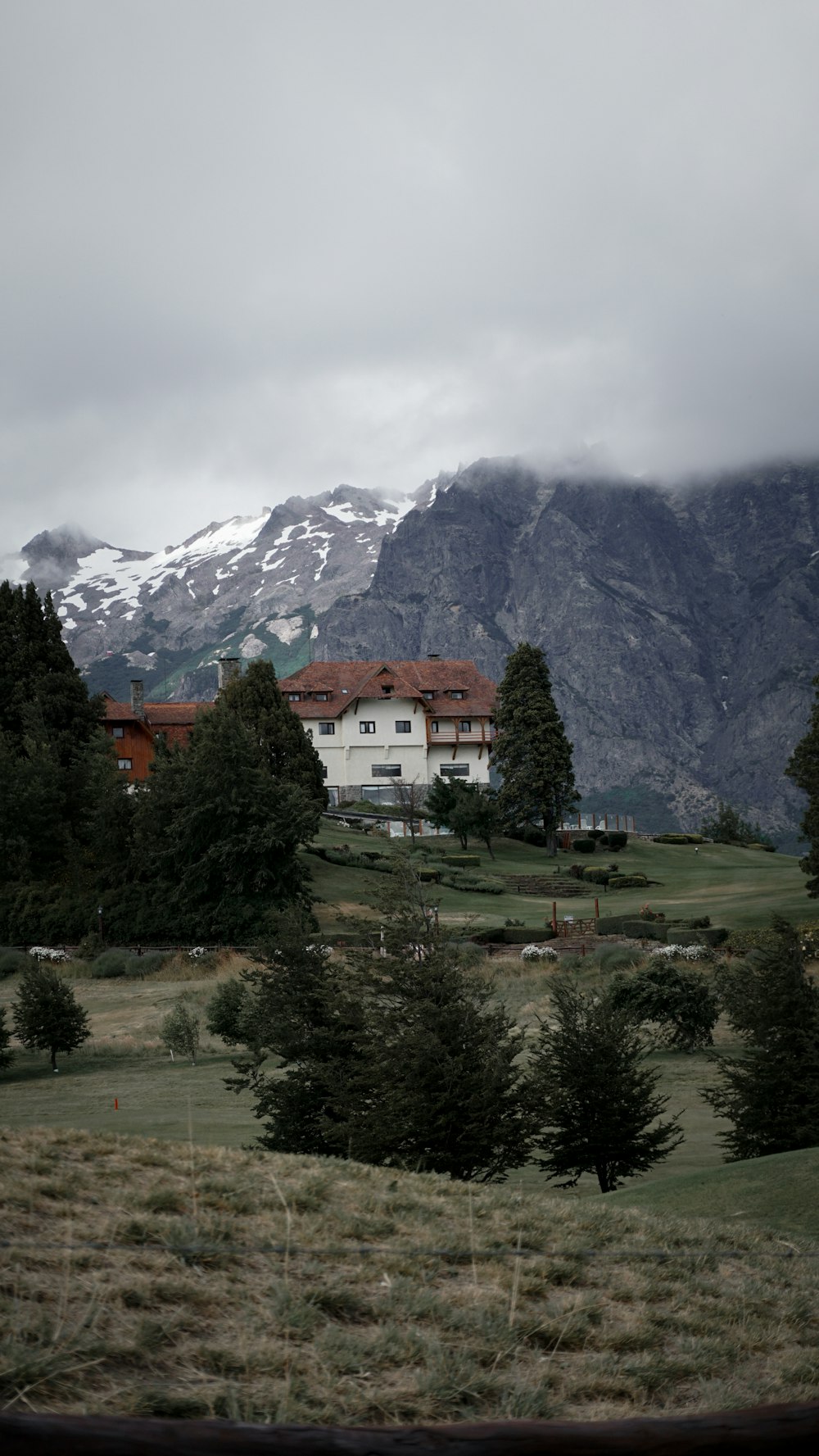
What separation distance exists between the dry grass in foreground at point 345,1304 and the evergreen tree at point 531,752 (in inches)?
2552

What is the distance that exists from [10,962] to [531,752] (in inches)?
1492

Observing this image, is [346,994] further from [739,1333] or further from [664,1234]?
[739,1333]

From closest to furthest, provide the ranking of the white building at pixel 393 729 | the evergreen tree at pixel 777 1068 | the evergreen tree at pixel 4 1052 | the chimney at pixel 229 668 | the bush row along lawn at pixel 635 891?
the evergreen tree at pixel 777 1068 → the evergreen tree at pixel 4 1052 → the bush row along lawn at pixel 635 891 → the chimney at pixel 229 668 → the white building at pixel 393 729

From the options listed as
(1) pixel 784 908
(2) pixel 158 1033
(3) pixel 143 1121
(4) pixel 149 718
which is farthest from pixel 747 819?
(3) pixel 143 1121

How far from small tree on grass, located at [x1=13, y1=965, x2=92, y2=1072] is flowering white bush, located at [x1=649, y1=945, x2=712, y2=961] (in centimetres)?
1881

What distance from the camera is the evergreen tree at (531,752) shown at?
7481 centimetres

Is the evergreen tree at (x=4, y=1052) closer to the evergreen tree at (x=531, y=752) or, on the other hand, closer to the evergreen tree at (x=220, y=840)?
the evergreen tree at (x=220, y=840)

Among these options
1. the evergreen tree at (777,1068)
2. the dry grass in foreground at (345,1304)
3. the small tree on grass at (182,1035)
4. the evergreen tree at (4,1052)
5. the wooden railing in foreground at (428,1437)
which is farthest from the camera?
the small tree on grass at (182,1035)

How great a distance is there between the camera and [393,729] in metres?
89.4

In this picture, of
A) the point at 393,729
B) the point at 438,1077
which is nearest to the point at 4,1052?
the point at 438,1077

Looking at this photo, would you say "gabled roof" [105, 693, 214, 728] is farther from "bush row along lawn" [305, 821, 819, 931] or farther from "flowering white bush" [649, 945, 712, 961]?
"flowering white bush" [649, 945, 712, 961]

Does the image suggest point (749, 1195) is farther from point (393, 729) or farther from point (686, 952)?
point (393, 729)

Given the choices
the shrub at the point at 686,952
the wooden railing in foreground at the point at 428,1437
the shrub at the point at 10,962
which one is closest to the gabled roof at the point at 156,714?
the shrub at the point at 10,962

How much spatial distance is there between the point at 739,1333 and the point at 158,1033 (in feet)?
97.4
